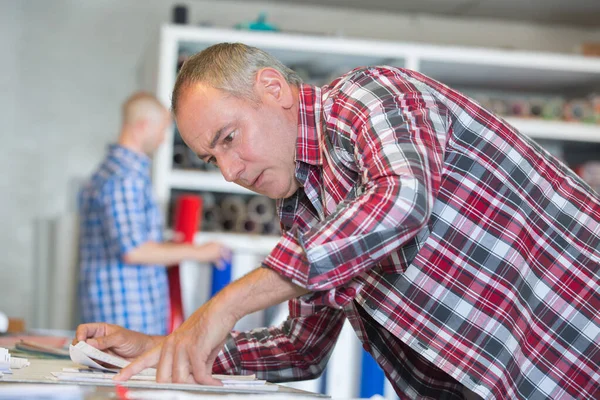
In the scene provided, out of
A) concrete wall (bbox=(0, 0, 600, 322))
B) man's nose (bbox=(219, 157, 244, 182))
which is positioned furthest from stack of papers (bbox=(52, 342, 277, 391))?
concrete wall (bbox=(0, 0, 600, 322))

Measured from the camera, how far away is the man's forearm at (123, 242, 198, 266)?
2793mm

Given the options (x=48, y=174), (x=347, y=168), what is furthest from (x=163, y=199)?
(x=347, y=168)

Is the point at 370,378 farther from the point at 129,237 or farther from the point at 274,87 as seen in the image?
the point at 274,87

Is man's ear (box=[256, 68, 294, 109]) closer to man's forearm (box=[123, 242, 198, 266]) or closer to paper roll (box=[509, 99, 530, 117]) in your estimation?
man's forearm (box=[123, 242, 198, 266])

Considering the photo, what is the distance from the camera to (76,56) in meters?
4.16

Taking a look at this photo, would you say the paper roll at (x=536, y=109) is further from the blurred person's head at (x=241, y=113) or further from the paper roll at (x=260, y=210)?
the blurred person's head at (x=241, y=113)

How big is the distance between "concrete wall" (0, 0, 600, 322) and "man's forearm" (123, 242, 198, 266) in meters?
1.48

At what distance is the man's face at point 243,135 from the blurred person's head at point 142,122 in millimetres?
1683

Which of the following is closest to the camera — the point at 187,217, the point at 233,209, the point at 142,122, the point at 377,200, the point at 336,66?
the point at 377,200

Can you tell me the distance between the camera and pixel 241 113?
1.21m

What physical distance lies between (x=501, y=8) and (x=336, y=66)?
101cm

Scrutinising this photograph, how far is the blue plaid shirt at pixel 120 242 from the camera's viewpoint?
2.76 metres

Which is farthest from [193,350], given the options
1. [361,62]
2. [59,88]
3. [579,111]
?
[59,88]

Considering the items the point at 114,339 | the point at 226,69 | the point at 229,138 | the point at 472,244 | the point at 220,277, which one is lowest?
the point at 220,277
